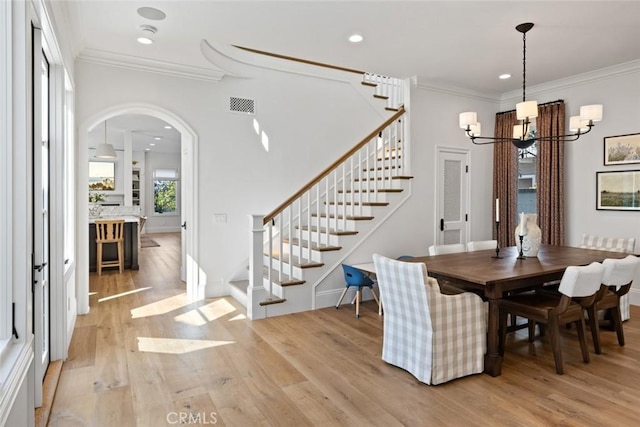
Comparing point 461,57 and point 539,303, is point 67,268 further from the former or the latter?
point 461,57

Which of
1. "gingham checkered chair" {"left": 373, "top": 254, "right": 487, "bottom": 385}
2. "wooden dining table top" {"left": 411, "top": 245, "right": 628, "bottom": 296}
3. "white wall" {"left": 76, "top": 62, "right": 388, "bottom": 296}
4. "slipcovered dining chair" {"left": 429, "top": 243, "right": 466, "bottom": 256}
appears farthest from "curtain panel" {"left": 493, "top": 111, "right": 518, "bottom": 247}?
"gingham checkered chair" {"left": 373, "top": 254, "right": 487, "bottom": 385}

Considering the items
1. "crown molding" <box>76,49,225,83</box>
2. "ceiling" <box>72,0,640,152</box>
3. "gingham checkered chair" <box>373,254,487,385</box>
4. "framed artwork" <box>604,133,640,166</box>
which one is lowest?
"gingham checkered chair" <box>373,254,487,385</box>

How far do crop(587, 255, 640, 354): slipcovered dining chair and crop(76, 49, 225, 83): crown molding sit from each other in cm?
473

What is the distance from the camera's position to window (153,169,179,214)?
46.2ft

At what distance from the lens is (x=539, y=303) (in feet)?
10.7

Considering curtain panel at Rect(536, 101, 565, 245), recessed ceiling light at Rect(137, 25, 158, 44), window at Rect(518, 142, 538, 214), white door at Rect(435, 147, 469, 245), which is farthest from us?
window at Rect(518, 142, 538, 214)

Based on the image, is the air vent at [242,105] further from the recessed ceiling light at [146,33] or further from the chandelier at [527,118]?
the chandelier at [527,118]

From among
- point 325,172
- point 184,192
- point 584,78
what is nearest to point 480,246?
point 325,172

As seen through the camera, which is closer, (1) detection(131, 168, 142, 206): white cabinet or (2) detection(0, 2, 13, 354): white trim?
(2) detection(0, 2, 13, 354): white trim

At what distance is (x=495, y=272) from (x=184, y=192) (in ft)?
14.5

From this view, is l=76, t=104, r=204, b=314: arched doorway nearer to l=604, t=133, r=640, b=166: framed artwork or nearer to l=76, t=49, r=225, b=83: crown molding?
l=76, t=49, r=225, b=83: crown molding

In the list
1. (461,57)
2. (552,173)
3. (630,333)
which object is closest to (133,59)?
(461,57)

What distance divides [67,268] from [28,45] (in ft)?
8.13

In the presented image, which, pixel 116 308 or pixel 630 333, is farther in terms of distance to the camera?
pixel 116 308
